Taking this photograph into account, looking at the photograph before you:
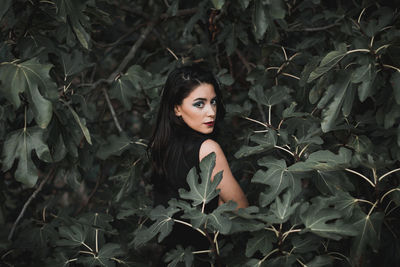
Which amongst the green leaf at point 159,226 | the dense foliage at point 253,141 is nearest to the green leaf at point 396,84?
the dense foliage at point 253,141

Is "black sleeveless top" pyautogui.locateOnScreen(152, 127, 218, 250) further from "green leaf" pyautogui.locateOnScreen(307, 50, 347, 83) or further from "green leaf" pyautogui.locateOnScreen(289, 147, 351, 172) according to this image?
"green leaf" pyautogui.locateOnScreen(307, 50, 347, 83)

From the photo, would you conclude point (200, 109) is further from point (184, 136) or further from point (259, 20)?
point (259, 20)

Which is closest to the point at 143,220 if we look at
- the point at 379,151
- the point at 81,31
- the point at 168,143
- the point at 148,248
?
the point at 168,143

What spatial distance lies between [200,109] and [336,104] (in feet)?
1.83

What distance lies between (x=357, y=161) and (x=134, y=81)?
131 cm

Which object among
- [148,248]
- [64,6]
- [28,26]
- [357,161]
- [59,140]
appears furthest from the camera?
[148,248]

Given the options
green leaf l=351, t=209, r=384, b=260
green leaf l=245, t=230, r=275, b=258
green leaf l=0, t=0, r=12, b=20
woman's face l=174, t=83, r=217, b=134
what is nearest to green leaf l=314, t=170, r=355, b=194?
green leaf l=351, t=209, r=384, b=260

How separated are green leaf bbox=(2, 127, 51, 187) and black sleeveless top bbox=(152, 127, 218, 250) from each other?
0.51 m

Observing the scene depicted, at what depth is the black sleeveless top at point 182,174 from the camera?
1838mm

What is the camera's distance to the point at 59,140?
Result: 1.92 meters

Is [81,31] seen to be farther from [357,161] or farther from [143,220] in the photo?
[357,161]

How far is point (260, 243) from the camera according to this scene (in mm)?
1573

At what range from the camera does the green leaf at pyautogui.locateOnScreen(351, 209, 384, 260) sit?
1.53 metres

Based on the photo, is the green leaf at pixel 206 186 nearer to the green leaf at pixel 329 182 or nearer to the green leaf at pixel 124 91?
the green leaf at pixel 329 182
